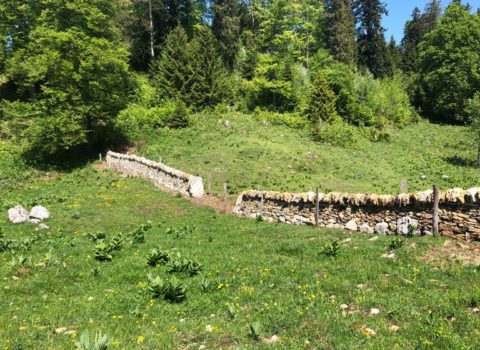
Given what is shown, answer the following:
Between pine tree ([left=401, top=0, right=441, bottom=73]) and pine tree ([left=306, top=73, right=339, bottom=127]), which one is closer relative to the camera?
pine tree ([left=306, top=73, right=339, bottom=127])

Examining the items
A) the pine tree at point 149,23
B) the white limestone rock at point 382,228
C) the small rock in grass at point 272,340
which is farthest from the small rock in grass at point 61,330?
the pine tree at point 149,23

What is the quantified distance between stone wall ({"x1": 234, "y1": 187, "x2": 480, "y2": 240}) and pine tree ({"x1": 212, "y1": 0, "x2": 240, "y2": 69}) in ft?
145

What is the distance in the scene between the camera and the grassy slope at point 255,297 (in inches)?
242

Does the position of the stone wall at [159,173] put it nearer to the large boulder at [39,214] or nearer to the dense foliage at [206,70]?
the dense foliage at [206,70]

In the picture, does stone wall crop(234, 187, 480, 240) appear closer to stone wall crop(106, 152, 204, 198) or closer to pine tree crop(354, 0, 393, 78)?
stone wall crop(106, 152, 204, 198)

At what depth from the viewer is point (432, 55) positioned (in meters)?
63.1

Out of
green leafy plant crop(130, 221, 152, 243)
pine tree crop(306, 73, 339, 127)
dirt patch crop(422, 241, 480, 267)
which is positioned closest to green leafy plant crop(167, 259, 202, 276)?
green leafy plant crop(130, 221, 152, 243)

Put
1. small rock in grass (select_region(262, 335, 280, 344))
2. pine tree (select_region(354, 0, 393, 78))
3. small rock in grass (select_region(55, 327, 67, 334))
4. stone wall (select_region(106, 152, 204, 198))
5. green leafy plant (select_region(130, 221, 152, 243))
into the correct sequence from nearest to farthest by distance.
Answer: small rock in grass (select_region(262, 335, 280, 344)) → small rock in grass (select_region(55, 327, 67, 334)) → green leafy plant (select_region(130, 221, 152, 243)) → stone wall (select_region(106, 152, 204, 198)) → pine tree (select_region(354, 0, 393, 78))

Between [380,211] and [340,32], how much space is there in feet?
173

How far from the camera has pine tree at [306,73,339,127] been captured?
48344mm

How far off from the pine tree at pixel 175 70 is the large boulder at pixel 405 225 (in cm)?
4003

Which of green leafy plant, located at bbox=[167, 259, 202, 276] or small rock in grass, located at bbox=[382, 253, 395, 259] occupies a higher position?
small rock in grass, located at bbox=[382, 253, 395, 259]

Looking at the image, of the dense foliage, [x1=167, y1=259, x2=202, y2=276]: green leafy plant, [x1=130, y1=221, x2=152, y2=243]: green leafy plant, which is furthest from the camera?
the dense foliage

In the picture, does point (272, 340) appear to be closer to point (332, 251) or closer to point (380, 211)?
point (332, 251)
